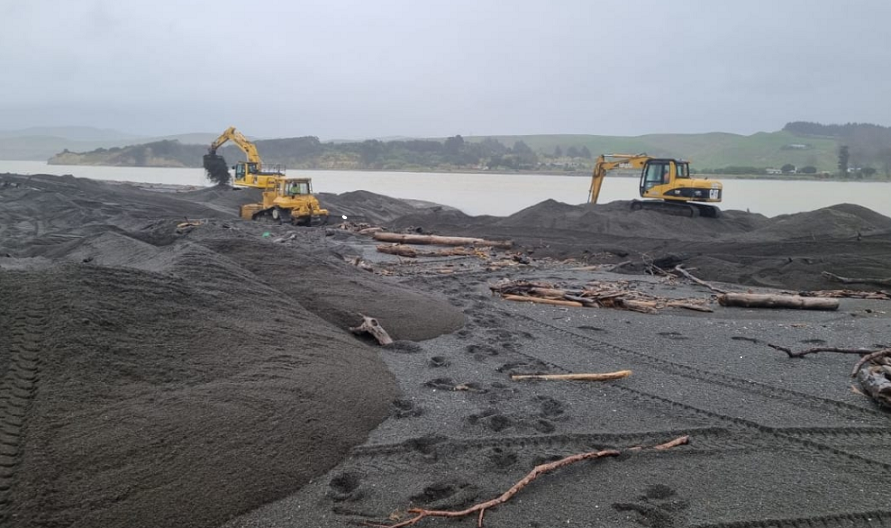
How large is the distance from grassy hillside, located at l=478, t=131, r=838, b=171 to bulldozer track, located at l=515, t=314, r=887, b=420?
59.2 metres

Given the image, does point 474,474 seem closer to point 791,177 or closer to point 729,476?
point 729,476

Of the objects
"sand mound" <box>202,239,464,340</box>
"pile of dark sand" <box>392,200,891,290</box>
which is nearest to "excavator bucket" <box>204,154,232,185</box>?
"pile of dark sand" <box>392,200,891,290</box>

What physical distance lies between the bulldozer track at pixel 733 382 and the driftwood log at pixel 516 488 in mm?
1660

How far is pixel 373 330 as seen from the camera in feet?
24.2

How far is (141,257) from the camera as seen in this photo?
914 centimetres

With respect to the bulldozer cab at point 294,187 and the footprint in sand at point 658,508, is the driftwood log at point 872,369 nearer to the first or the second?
the footprint in sand at point 658,508

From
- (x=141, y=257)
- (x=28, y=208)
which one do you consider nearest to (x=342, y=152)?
(x=28, y=208)

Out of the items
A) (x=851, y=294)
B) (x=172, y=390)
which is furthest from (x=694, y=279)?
(x=172, y=390)

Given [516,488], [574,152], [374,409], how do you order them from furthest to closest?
[574,152] < [374,409] < [516,488]

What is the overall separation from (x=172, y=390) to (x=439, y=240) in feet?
47.2

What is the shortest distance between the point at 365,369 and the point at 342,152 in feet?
276

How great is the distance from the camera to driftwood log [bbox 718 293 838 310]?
1015 centimetres

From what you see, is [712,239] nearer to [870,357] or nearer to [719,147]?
[870,357]

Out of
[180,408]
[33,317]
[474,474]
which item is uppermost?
[33,317]
